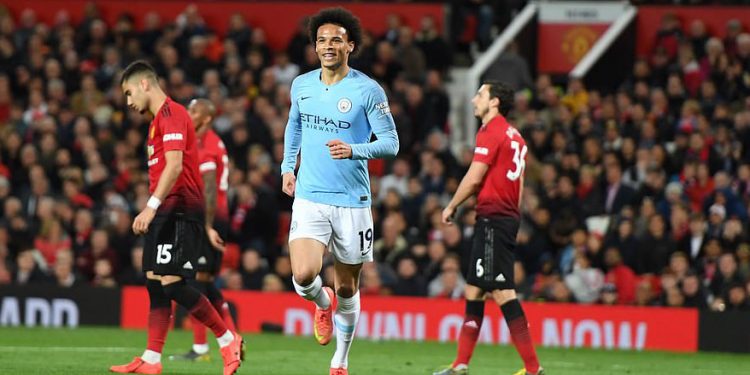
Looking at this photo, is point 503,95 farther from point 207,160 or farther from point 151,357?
point 151,357

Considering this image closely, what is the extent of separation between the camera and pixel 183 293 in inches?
430

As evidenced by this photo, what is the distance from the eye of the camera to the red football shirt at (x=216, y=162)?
41.9 ft

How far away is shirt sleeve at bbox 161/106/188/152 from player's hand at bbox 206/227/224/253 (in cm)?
195

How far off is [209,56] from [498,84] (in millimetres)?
11609

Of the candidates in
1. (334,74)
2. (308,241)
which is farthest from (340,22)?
(308,241)

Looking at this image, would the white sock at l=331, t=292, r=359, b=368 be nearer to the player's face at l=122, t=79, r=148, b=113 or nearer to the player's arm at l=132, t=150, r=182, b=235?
the player's arm at l=132, t=150, r=182, b=235

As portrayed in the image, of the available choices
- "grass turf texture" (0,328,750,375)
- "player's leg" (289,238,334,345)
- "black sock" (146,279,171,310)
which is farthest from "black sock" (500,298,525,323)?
"black sock" (146,279,171,310)

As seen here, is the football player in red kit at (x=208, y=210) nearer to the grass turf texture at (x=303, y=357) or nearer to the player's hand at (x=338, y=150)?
the grass turf texture at (x=303, y=357)

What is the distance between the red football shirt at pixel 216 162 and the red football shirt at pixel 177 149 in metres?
1.51

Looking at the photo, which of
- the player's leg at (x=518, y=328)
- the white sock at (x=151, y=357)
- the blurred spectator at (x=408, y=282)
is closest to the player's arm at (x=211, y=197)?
the white sock at (x=151, y=357)

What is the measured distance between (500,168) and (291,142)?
204 cm

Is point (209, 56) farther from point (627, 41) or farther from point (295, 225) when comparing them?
point (295, 225)

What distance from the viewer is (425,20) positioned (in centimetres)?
2219

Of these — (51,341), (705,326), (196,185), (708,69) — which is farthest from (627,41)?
(196,185)
